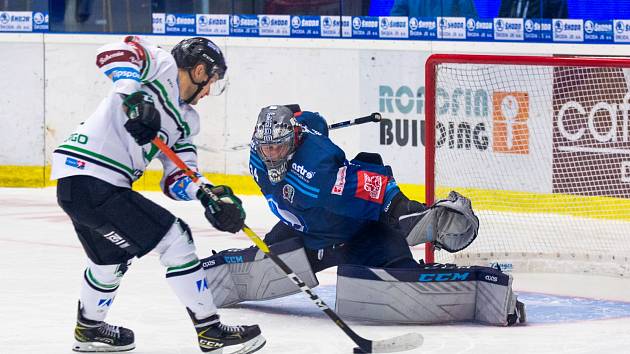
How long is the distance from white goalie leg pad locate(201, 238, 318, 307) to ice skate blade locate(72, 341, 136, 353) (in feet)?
2.56

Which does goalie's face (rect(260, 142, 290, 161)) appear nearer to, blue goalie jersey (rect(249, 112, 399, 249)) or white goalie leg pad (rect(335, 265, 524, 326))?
blue goalie jersey (rect(249, 112, 399, 249))

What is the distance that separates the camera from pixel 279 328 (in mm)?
4867

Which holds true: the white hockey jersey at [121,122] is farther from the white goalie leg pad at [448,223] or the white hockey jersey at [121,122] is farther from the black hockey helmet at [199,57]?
the white goalie leg pad at [448,223]

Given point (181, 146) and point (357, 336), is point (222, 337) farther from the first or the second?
point (181, 146)

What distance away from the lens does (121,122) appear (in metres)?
4.23

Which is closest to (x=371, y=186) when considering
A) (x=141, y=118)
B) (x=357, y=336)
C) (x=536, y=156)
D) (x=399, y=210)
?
(x=399, y=210)

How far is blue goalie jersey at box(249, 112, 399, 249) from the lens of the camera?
16.2ft

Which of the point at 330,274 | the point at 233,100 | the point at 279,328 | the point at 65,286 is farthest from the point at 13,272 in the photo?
the point at 233,100

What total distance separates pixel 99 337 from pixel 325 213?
96 centimetres

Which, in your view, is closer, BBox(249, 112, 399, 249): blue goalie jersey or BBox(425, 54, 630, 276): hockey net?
BBox(249, 112, 399, 249): blue goalie jersey

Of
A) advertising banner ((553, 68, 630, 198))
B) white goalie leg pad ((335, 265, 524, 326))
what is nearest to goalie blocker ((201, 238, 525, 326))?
white goalie leg pad ((335, 265, 524, 326))

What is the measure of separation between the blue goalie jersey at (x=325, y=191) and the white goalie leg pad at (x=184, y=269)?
81 centimetres

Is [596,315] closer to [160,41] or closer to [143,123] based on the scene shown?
[143,123]

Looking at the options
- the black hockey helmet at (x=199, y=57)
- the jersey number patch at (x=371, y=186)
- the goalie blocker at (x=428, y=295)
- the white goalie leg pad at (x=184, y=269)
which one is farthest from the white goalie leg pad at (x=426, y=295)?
the black hockey helmet at (x=199, y=57)
